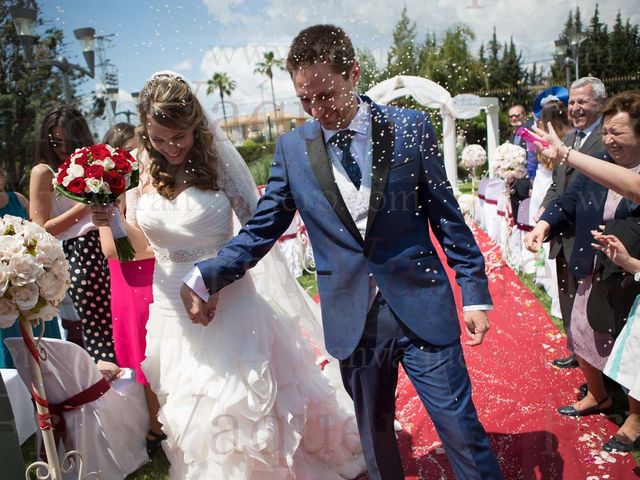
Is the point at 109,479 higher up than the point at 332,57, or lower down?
lower down

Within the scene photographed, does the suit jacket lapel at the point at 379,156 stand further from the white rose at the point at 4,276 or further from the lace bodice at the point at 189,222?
the white rose at the point at 4,276

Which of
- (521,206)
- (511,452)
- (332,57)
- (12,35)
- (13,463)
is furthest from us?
(12,35)

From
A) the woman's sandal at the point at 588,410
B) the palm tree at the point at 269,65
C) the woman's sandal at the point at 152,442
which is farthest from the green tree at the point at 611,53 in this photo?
the woman's sandal at the point at 152,442

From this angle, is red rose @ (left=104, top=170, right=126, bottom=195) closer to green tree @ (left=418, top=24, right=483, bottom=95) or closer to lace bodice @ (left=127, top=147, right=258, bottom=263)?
lace bodice @ (left=127, top=147, right=258, bottom=263)

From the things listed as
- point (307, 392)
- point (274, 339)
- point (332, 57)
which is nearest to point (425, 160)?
point (332, 57)

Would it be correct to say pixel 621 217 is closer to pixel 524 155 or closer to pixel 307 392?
pixel 307 392

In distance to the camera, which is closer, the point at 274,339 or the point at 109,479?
the point at 274,339

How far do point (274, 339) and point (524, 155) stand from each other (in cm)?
415

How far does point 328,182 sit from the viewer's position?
1986 millimetres

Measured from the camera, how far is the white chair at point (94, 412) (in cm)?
270

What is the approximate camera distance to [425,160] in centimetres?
196

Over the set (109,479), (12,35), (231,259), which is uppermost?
(12,35)

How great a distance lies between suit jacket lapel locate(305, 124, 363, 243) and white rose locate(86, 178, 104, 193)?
114 cm

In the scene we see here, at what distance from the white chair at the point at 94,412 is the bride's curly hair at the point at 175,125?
3.19 ft
